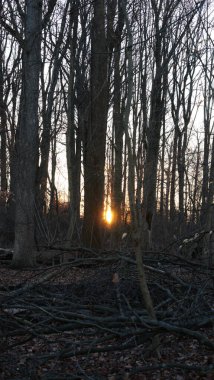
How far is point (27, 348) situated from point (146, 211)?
1017 cm

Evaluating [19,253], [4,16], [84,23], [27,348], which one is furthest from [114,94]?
[27,348]

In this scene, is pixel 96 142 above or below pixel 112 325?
above

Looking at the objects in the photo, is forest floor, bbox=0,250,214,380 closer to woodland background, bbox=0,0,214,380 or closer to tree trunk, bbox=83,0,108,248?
woodland background, bbox=0,0,214,380

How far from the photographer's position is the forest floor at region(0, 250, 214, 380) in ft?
13.2

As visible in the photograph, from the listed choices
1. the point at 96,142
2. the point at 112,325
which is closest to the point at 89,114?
the point at 96,142

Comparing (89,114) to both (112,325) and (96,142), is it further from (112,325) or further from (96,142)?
(112,325)

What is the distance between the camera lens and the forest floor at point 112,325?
4.03 meters

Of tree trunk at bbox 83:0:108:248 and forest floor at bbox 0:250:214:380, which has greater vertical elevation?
tree trunk at bbox 83:0:108:248

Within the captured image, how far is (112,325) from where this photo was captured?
4082mm

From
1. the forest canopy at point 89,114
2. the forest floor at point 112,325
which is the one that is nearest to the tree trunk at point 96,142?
the forest canopy at point 89,114

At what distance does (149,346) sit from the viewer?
15.2 feet

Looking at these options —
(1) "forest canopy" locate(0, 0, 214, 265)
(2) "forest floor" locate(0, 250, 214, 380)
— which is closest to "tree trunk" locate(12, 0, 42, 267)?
(1) "forest canopy" locate(0, 0, 214, 265)

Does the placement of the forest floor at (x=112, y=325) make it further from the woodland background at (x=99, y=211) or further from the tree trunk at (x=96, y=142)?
the tree trunk at (x=96, y=142)

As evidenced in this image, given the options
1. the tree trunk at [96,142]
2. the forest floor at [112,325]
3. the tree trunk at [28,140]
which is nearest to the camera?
the forest floor at [112,325]
